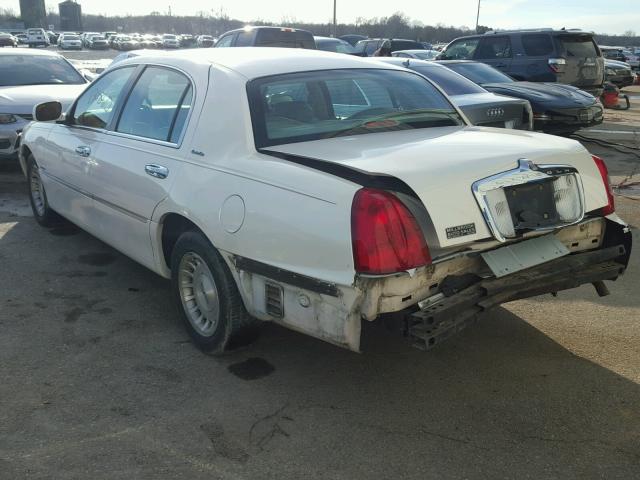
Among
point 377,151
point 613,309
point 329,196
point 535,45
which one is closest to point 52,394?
point 329,196

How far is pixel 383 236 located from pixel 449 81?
22.0 feet

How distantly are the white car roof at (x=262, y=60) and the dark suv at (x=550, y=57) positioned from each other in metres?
9.18

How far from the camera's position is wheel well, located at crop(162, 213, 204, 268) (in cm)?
377

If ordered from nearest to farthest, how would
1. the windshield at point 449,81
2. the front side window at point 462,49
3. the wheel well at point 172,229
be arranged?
the wheel well at point 172,229, the windshield at point 449,81, the front side window at point 462,49

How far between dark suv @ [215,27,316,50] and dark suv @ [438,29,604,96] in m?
4.00

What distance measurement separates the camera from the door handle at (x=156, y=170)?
379cm

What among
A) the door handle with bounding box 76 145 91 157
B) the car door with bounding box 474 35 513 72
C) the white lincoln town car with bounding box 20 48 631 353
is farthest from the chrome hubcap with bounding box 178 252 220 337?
the car door with bounding box 474 35 513 72

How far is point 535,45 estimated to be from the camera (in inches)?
501

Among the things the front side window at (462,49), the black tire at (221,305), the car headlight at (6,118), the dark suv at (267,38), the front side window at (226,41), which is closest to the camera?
the black tire at (221,305)

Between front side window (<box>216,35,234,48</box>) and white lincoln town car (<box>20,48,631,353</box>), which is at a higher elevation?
front side window (<box>216,35,234,48</box>)

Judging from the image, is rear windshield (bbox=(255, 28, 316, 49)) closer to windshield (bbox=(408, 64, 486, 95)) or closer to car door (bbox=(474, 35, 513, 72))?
car door (bbox=(474, 35, 513, 72))

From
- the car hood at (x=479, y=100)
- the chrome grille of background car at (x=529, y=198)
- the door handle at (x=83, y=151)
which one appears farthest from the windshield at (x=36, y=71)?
the chrome grille of background car at (x=529, y=198)

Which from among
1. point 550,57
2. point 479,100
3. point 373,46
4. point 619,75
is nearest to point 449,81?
point 479,100

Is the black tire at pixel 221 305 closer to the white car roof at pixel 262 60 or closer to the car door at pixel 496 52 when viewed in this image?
the white car roof at pixel 262 60
